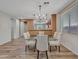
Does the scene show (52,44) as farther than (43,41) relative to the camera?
Yes

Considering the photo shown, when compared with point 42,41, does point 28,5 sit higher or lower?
higher

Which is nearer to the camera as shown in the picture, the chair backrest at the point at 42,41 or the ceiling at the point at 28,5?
the chair backrest at the point at 42,41

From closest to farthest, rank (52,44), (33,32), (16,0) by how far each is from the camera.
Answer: (16,0)
(52,44)
(33,32)

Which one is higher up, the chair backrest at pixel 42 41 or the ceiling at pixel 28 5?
the ceiling at pixel 28 5

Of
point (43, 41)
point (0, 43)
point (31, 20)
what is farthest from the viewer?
point (31, 20)

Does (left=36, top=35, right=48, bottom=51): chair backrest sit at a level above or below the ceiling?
below

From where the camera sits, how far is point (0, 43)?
10266mm

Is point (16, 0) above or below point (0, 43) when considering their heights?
above

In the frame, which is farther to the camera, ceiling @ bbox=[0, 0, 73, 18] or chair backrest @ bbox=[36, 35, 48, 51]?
ceiling @ bbox=[0, 0, 73, 18]

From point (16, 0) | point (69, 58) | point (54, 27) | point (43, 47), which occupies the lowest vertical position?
point (69, 58)

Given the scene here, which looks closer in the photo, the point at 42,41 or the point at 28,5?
the point at 42,41

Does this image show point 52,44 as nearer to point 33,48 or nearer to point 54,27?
point 33,48

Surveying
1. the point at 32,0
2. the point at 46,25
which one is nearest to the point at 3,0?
the point at 32,0

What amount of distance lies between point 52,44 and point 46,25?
16406mm
